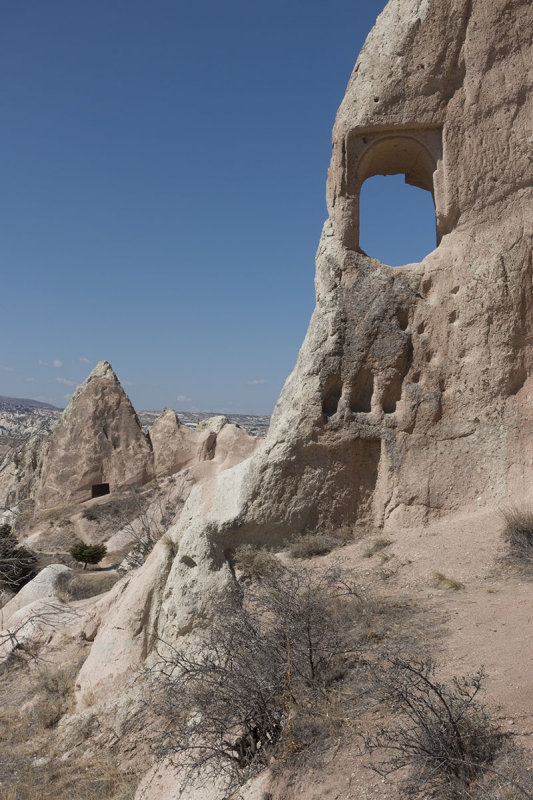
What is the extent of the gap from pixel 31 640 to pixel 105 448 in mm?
11990

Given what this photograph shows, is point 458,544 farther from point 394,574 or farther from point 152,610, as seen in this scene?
point 152,610

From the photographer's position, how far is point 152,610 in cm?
720

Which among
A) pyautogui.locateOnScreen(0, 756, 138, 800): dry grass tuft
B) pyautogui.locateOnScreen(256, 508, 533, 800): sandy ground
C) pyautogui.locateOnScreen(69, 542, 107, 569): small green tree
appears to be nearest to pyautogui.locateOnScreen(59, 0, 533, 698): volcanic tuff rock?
pyautogui.locateOnScreen(256, 508, 533, 800): sandy ground

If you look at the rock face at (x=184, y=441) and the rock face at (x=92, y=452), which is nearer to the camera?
the rock face at (x=92, y=452)

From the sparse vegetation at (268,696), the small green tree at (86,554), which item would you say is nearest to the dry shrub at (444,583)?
the sparse vegetation at (268,696)

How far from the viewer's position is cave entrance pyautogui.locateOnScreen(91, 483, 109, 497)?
20.3m

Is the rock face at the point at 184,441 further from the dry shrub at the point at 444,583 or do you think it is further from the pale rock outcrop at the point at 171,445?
the dry shrub at the point at 444,583

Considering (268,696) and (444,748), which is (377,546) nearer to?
(268,696)

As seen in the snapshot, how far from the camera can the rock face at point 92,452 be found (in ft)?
66.1

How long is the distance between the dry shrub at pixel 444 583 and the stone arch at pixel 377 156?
3.98 meters

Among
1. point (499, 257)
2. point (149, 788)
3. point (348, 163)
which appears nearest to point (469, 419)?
point (499, 257)

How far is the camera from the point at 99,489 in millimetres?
20500

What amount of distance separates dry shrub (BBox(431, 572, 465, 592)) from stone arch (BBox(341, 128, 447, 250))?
13.1 ft

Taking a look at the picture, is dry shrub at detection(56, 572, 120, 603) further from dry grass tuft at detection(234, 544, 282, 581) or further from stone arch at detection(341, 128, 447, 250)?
stone arch at detection(341, 128, 447, 250)
